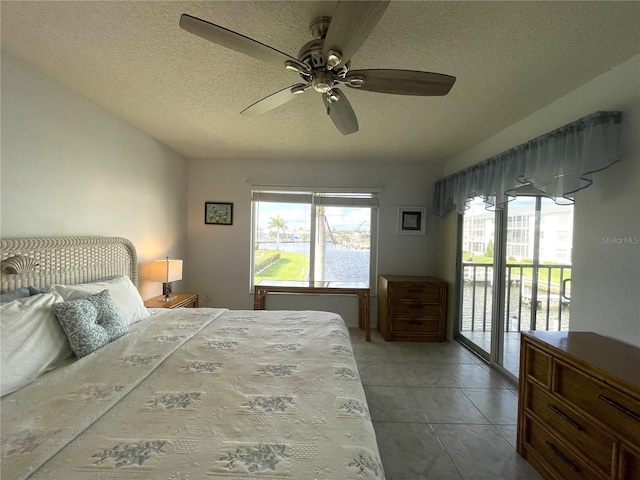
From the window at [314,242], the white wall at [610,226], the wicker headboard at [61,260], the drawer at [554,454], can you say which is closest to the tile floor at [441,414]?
the drawer at [554,454]


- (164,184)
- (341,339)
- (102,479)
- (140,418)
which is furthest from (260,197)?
(102,479)

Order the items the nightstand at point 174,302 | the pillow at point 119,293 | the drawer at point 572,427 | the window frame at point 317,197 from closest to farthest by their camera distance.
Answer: the drawer at point 572,427 < the pillow at point 119,293 < the nightstand at point 174,302 < the window frame at point 317,197

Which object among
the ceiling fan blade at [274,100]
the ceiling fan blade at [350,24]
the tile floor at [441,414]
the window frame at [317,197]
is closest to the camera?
the ceiling fan blade at [350,24]

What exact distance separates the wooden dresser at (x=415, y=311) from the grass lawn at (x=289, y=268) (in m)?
1.24

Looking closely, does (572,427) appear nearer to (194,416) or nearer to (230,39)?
(194,416)

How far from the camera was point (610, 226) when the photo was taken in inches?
61.8

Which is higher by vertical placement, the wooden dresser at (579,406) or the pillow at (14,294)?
the pillow at (14,294)

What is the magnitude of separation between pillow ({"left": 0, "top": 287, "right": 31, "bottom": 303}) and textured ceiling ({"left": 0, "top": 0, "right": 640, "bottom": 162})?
1.39 metres

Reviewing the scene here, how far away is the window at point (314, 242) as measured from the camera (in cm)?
387

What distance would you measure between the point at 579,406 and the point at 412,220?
273 centimetres

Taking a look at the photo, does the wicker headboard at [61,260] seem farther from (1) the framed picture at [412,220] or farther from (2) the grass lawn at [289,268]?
(1) the framed picture at [412,220]

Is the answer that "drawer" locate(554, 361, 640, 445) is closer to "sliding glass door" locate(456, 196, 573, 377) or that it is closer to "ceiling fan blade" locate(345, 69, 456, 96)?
"sliding glass door" locate(456, 196, 573, 377)

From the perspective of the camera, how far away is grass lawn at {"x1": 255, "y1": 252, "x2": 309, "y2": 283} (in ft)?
12.9

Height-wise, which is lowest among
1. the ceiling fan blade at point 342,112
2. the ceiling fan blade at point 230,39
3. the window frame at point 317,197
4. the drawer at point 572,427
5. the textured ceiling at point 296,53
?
the drawer at point 572,427
